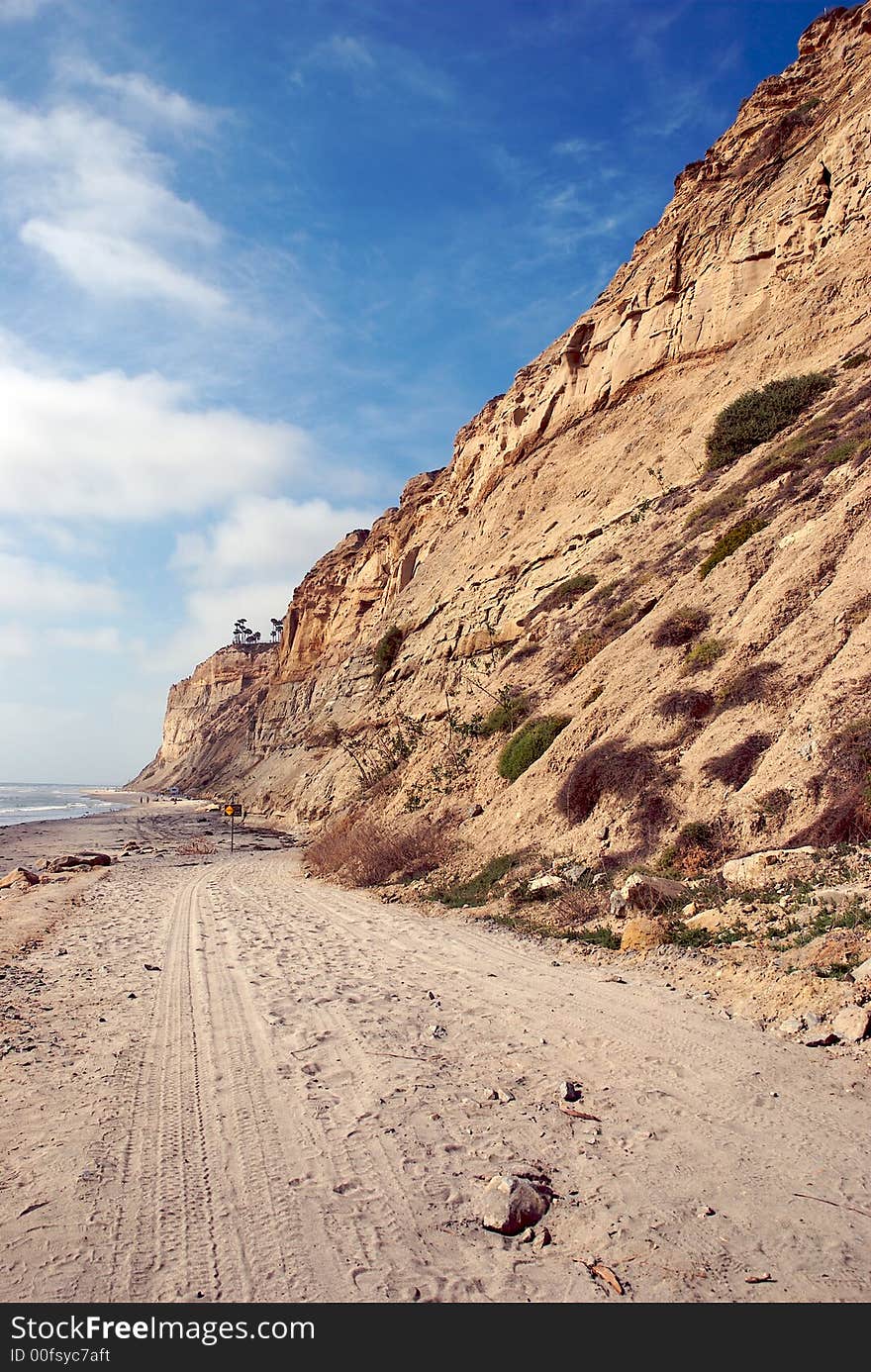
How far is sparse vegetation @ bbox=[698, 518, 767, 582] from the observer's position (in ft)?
50.2

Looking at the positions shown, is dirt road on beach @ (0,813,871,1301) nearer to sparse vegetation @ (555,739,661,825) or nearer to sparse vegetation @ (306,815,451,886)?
sparse vegetation @ (555,739,661,825)

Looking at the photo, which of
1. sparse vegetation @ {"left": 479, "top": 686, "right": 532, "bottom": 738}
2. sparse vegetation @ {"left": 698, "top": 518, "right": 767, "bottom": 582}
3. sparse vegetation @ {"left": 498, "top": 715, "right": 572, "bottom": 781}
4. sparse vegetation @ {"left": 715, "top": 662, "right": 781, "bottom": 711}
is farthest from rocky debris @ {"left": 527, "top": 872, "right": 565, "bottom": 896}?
sparse vegetation @ {"left": 698, "top": 518, "right": 767, "bottom": 582}

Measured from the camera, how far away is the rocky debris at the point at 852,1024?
477 cm

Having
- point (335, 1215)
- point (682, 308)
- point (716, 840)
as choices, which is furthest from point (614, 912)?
point (682, 308)

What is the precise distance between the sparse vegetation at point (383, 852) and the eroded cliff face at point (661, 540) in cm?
88

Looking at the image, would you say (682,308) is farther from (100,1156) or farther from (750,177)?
(100,1156)

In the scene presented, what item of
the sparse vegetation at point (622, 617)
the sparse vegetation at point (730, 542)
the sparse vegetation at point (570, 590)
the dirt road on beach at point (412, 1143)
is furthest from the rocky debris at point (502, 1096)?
the sparse vegetation at point (570, 590)

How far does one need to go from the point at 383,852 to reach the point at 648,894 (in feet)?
25.2

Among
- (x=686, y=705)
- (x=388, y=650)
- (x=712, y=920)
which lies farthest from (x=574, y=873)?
(x=388, y=650)

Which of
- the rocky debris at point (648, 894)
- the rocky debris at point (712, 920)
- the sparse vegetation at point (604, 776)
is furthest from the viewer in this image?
the sparse vegetation at point (604, 776)

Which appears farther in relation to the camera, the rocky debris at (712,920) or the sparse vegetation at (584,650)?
the sparse vegetation at (584,650)

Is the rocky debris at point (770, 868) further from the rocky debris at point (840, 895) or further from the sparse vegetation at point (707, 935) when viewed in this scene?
the sparse vegetation at point (707, 935)

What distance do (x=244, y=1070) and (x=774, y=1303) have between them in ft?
11.6

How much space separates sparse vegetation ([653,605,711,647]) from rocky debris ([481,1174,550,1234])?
11.4m
